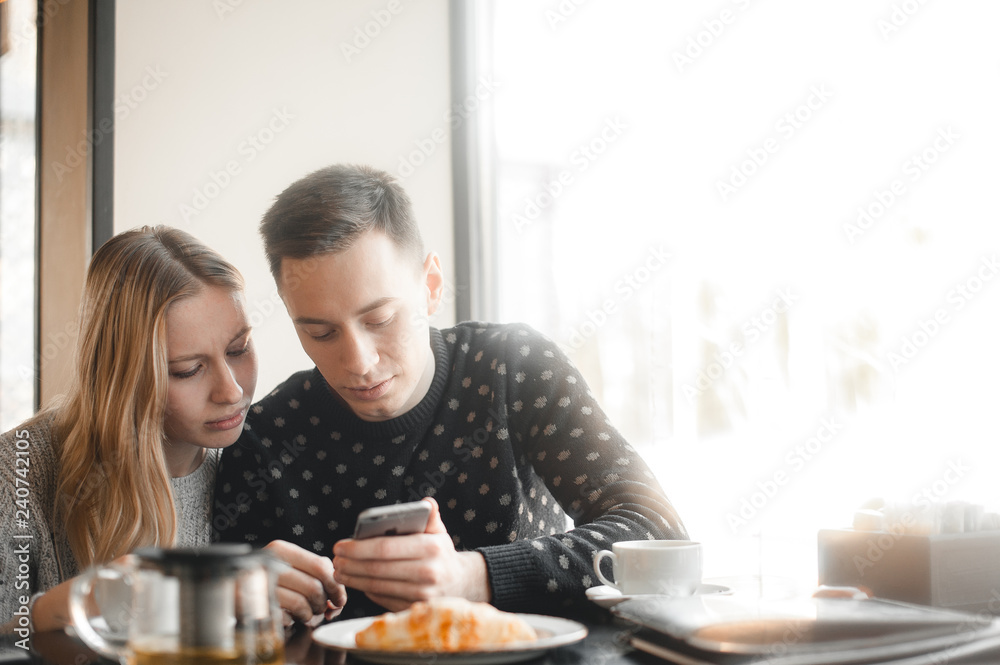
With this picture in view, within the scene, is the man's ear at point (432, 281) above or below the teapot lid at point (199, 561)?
above

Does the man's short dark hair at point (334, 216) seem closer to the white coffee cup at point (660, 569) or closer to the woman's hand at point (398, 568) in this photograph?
the woman's hand at point (398, 568)

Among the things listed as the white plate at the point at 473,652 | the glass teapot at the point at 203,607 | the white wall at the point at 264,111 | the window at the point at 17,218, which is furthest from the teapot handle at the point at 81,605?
the window at the point at 17,218

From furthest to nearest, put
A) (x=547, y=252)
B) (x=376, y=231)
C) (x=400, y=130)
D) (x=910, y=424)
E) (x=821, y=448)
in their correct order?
(x=400, y=130)
(x=547, y=252)
(x=821, y=448)
(x=910, y=424)
(x=376, y=231)

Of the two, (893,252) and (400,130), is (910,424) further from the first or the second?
(400,130)

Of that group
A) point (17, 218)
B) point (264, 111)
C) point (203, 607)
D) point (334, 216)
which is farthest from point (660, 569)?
point (17, 218)

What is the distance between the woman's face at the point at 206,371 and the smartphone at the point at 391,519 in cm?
57

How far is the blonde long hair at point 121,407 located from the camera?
133cm

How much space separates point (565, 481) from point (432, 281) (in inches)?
18.1

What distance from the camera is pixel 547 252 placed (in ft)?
8.46

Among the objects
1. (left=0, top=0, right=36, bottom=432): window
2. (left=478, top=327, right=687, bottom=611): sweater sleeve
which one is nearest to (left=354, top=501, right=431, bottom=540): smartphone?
(left=478, top=327, right=687, bottom=611): sweater sleeve

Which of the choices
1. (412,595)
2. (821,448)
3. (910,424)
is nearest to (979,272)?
(910,424)

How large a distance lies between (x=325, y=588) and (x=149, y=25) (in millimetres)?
2045

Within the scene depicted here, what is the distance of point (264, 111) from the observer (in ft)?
8.66

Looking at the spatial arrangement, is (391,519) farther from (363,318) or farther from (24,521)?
(24,521)
